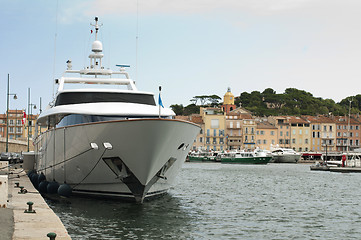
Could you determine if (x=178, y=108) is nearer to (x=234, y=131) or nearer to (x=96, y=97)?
(x=234, y=131)

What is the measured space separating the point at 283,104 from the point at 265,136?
44338mm

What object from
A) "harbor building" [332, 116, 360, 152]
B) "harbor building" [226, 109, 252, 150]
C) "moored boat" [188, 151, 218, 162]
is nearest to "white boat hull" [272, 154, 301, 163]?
"moored boat" [188, 151, 218, 162]

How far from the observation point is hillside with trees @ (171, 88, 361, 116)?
151m

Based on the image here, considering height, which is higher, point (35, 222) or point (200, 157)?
point (35, 222)

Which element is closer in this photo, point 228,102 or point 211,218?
point 211,218

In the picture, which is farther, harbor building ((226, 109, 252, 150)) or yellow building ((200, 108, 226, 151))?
harbor building ((226, 109, 252, 150))

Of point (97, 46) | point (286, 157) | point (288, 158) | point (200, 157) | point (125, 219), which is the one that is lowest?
point (200, 157)

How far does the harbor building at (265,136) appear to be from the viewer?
395ft

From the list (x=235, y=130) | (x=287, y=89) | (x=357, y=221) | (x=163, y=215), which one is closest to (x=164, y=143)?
(x=163, y=215)

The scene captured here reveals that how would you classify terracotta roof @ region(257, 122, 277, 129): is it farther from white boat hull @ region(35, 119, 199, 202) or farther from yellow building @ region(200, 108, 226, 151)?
white boat hull @ region(35, 119, 199, 202)

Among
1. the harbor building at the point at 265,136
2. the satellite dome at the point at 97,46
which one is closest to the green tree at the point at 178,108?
the harbor building at the point at 265,136

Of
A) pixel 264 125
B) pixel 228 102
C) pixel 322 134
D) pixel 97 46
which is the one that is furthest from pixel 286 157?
pixel 97 46

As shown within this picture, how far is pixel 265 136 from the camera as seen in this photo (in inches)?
4749

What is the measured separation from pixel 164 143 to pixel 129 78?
11.0 metres
